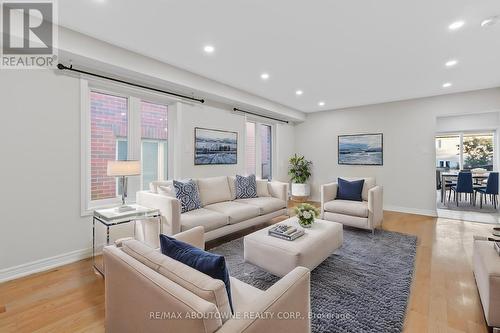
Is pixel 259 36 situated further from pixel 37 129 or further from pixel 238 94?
pixel 37 129

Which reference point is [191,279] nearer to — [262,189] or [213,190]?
[213,190]

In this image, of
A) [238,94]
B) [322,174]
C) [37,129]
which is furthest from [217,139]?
[322,174]

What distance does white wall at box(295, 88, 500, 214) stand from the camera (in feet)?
15.7

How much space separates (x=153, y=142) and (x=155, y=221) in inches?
57.7

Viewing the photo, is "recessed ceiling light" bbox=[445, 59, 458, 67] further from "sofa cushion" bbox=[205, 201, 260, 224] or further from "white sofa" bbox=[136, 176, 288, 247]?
"sofa cushion" bbox=[205, 201, 260, 224]

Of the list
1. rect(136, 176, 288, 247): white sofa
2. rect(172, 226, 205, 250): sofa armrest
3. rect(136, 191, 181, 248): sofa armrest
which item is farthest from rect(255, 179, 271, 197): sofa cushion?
rect(172, 226, 205, 250): sofa armrest

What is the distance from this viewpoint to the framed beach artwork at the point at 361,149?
5.64m

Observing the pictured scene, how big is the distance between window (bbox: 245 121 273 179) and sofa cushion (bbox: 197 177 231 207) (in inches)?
58.8

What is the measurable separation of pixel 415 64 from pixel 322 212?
8.71 ft

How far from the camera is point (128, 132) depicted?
3426 millimetres

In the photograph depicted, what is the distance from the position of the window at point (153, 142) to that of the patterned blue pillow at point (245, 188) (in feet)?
4.13

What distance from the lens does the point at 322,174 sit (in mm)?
6551

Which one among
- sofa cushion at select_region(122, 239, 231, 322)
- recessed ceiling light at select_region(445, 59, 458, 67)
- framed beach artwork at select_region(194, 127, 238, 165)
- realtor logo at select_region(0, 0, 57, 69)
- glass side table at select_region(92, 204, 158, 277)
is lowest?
glass side table at select_region(92, 204, 158, 277)

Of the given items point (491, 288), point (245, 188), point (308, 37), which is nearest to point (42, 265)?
point (245, 188)
